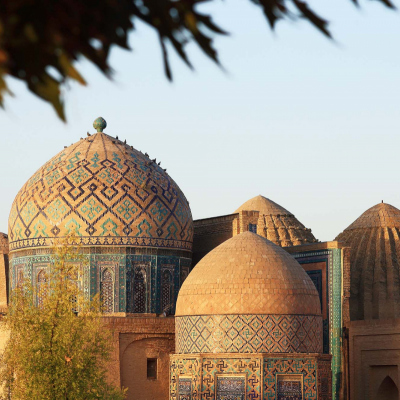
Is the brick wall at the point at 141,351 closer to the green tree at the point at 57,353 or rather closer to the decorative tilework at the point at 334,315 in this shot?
the decorative tilework at the point at 334,315

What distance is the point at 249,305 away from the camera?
52.4 ft

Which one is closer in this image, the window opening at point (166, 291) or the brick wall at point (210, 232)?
the window opening at point (166, 291)

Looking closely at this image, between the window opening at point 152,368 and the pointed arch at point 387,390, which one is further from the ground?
the window opening at point 152,368

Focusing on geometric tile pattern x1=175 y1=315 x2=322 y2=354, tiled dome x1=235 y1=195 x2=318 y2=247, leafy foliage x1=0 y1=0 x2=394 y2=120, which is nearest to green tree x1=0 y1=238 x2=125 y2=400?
geometric tile pattern x1=175 y1=315 x2=322 y2=354

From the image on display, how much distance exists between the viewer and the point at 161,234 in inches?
732

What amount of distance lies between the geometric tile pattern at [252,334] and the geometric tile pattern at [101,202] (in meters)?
2.65

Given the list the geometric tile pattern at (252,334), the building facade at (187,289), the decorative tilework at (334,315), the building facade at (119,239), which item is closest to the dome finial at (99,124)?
the building facade at (187,289)

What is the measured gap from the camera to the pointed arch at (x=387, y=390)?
18.8 meters

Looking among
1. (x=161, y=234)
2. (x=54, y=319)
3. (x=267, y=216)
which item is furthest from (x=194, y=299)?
(x=267, y=216)

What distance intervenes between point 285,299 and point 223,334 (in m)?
1.20

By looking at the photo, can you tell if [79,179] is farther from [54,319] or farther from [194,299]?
[54,319]

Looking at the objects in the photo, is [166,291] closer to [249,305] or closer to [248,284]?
[248,284]

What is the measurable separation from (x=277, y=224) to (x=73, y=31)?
76.5 feet

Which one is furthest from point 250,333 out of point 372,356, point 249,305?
point 372,356
